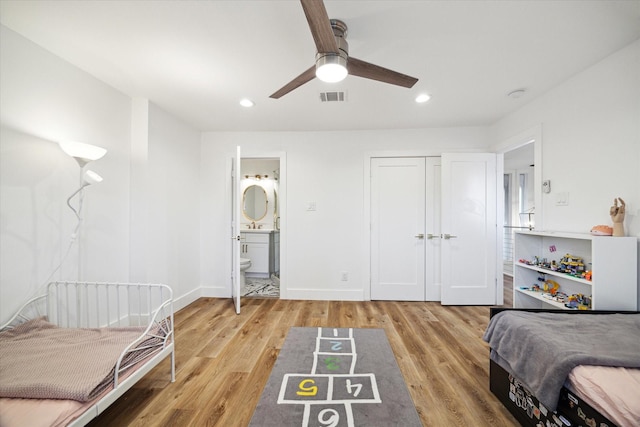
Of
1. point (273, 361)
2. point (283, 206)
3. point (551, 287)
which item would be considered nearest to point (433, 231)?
point (551, 287)

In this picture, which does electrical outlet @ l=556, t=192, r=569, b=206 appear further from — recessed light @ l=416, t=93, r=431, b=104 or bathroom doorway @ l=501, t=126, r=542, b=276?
bathroom doorway @ l=501, t=126, r=542, b=276

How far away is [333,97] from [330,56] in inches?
50.4

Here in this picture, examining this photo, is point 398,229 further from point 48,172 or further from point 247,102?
point 48,172

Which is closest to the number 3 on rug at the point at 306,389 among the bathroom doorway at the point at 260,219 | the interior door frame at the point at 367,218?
the interior door frame at the point at 367,218

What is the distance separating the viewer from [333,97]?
2.63 m

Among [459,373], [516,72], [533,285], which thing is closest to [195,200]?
[459,373]

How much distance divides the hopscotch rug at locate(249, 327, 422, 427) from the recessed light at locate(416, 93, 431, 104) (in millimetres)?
2516

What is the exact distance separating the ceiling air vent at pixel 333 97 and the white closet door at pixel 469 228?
1.71 m

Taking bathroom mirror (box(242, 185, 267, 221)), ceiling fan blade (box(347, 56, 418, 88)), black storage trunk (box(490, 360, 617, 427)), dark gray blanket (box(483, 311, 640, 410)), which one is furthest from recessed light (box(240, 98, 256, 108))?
black storage trunk (box(490, 360, 617, 427))

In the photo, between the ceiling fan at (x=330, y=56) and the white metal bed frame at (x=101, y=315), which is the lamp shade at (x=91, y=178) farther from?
the ceiling fan at (x=330, y=56)

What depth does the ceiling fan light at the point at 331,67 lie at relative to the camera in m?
1.40

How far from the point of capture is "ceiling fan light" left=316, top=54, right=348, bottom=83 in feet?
4.58

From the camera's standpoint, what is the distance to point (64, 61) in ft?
6.66

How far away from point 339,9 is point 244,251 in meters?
4.22
